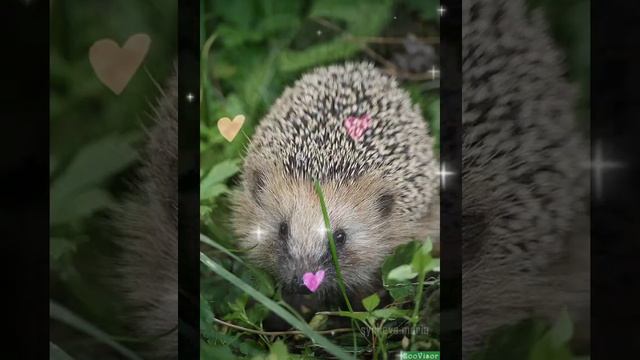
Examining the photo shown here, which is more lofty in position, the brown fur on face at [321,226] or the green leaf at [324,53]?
the green leaf at [324,53]

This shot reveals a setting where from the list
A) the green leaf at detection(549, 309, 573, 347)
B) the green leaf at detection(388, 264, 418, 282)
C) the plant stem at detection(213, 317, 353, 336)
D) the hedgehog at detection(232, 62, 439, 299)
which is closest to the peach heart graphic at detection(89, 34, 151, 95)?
the hedgehog at detection(232, 62, 439, 299)

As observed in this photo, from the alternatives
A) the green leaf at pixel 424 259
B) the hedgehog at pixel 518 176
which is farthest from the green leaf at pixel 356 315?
the hedgehog at pixel 518 176

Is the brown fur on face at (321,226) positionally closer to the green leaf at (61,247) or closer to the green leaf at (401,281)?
the green leaf at (401,281)

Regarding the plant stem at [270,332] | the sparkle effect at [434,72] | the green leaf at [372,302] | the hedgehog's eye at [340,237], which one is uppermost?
the sparkle effect at [434,72]

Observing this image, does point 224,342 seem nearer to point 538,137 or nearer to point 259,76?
point 259,76

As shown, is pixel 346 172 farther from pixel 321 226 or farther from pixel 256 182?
pixel 256 182
